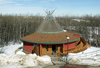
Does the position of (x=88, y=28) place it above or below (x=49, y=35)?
below

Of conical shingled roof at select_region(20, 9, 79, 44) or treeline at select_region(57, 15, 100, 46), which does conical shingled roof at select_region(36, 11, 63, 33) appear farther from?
treeline at select_region(57, 15, 100, 46)

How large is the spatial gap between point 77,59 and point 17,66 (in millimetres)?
8450

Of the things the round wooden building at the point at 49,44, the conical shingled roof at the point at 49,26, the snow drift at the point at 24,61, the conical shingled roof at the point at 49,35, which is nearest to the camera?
the snow drift at the point at 24,61

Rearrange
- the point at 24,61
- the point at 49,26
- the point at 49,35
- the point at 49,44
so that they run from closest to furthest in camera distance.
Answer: the point at 24,61, the point at 49,44, the point at 49,35, the point at 49,26

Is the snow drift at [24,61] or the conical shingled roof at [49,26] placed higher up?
the conical shingled roof at [49,26]

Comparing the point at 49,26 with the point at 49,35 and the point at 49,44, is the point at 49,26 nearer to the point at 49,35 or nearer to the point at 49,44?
the point at 49,35

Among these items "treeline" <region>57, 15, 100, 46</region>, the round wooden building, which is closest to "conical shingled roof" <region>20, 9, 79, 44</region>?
the round wooden building

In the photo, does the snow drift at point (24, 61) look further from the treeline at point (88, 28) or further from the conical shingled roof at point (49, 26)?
the treeline at point (88, 28)

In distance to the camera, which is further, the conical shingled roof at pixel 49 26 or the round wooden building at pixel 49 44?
the conical shingled roof at pixel 49 26

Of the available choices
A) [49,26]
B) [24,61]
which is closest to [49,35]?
[49,26]

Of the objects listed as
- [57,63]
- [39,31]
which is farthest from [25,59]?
[39,31]

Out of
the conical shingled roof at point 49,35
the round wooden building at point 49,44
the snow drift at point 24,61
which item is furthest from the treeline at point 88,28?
the snow drift at point 24,61

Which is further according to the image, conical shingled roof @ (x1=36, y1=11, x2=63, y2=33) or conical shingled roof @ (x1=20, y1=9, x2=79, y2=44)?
conical shingled roof @ (x1=36, y1=11, x2=63, y2=33)

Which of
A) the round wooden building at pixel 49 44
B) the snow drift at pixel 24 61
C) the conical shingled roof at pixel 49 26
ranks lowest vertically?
the snow drift at pixel 24 61
